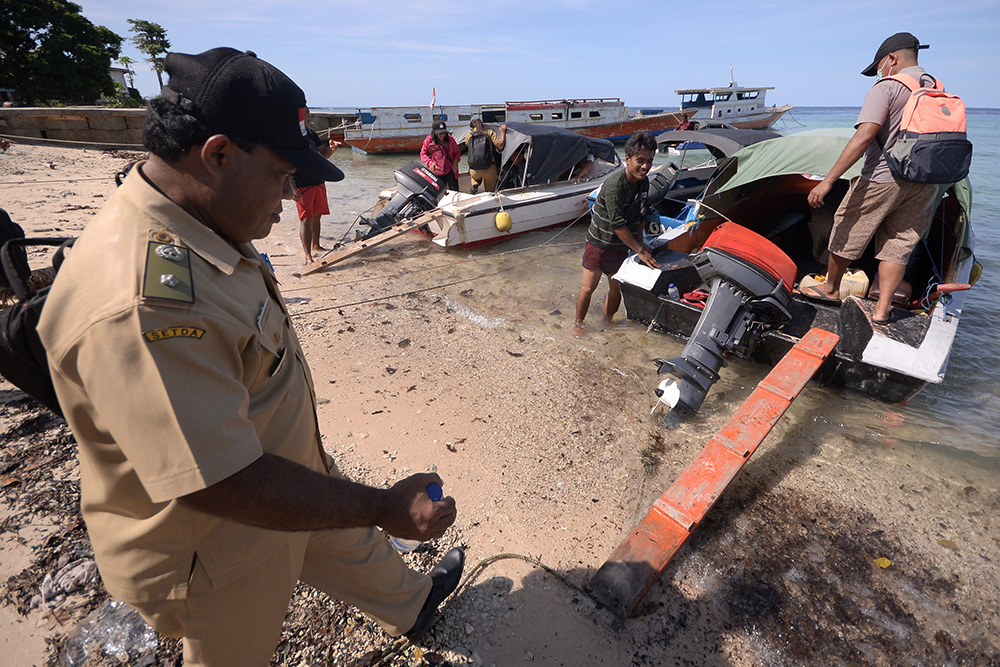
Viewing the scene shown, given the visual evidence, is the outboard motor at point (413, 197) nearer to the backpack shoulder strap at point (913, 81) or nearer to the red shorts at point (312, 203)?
the red shorts at point (312, 203)

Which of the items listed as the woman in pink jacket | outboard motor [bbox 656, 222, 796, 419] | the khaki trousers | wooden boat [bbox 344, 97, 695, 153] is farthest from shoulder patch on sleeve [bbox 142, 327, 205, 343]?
wooden boat [bbox 344, 97, 695, 153]

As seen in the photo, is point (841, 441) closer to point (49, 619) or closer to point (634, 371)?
point (634, 371)

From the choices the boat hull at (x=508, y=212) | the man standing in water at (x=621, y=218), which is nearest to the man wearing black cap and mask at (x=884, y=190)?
the man standing in water at (x=621, y=218)

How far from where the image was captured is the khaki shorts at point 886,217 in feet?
12.6

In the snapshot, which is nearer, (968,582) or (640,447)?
(968,582)

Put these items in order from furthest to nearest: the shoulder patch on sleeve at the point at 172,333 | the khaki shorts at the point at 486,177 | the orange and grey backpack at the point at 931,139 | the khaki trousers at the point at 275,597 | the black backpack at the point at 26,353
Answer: the khaki shorts at the point at 486,177
the orange and grey backpack at the point at 931,139
the black backpack at the point at 26,353
the khaki trousers at the point at 275,597
the shoulder patch on sleeve at the point at 172,333

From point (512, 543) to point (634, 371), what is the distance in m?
2.63

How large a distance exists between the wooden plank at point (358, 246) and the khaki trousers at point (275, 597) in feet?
19.4

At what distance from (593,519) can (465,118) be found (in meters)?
24.9

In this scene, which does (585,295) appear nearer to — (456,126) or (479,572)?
(479,572)

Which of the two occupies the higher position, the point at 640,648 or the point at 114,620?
the point at 114,620

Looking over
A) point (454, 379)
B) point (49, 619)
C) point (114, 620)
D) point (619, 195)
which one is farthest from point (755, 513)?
point (49, 619)

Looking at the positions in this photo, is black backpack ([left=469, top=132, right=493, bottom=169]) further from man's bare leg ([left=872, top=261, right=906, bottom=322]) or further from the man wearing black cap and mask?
man's bare leg ([left=872, top=261, right=906, bottom=322])

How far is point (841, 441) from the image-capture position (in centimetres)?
387
